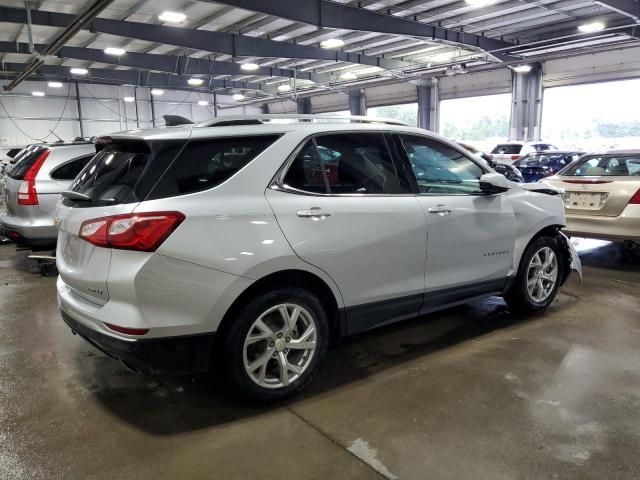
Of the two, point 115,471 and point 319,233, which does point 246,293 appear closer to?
point 319,233

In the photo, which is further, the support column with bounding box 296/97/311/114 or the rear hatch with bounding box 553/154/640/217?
the support column with bounding box 296/97/311/114

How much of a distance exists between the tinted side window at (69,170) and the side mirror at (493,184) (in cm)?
461

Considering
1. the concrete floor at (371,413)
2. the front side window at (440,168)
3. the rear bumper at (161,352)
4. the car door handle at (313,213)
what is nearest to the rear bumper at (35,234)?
the concrete floor at (371,413)

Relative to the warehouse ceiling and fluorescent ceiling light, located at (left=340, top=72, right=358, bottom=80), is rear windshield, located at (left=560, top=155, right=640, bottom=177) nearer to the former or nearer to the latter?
the warehouse ceiling

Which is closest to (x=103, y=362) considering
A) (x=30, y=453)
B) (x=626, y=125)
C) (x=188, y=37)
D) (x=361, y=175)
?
(x=30, y=453)

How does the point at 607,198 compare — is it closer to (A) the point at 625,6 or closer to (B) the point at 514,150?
(A) the point at 625,6

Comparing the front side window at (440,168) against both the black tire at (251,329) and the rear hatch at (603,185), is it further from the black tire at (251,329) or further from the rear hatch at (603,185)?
the rear hatch at (603,185)

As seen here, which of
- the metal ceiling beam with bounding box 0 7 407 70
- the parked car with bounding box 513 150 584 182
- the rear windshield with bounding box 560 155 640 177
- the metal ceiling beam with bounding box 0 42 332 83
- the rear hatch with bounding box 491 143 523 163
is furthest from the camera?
the metal ceiling beam with bounding box 0 42 332 83

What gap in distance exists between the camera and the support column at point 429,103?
20.0 m

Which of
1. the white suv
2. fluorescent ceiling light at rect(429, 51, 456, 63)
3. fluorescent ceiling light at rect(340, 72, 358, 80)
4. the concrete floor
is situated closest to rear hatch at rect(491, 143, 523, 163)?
fluorescent ceiling light at rect(429, 51, 456, 63)

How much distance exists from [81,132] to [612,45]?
2131 centimetres

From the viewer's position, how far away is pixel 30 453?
7.80ft

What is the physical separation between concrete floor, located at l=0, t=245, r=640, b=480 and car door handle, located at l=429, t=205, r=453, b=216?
3.36 ft

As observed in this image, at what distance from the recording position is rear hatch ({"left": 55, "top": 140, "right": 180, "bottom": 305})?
7.85ft
